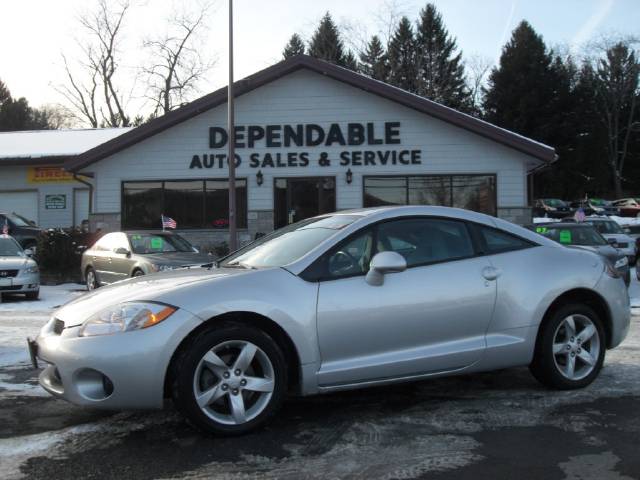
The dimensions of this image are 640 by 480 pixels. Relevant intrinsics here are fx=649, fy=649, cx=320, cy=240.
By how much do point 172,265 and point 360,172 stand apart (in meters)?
8.62

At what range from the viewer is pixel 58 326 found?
167 inches

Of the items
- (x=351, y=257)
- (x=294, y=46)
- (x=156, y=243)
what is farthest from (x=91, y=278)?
(x=294, y=46)

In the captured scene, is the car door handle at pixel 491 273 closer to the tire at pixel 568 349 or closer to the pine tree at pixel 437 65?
the tire at pixel 568 349

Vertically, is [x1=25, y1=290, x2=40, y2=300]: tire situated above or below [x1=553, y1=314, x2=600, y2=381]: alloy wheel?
below

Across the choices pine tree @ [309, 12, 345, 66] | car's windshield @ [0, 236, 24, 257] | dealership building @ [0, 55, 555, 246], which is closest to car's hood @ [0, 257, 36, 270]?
car's windshield @ [0, 236, 24, 257]

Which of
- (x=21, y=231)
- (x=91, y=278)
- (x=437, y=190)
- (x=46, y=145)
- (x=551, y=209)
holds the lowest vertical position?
(x=91, y=278)

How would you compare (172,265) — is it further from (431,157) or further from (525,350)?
(431,157)

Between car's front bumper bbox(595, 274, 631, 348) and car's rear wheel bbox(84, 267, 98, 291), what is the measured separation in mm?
11117

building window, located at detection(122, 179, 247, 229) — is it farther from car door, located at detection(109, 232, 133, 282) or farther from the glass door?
car door, located at detection(109, 232, 133, 282)

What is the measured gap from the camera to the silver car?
388cm

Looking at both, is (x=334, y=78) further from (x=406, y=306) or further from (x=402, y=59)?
(x=402, y=59)

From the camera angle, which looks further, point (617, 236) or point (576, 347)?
point (617, 236)

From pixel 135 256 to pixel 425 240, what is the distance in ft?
28.0

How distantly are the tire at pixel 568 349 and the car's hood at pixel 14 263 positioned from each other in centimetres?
1120
